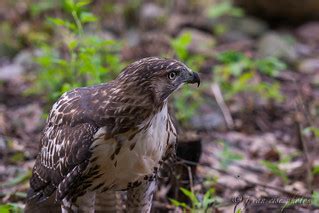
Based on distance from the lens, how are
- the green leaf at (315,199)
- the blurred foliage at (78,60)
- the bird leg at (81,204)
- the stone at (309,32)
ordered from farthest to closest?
the stone at (309,32) → the blurred foliage at (78,60) → the green leaf at (315,199) → the bird leg at (81,204)

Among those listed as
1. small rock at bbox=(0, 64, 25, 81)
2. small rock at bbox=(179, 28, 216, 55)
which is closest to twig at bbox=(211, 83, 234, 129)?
small rock at bbox=(179, 28, 216, 55)

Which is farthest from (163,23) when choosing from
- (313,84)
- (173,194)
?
(173,194)

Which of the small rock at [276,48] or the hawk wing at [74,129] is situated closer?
the hawk wing at [74,129]

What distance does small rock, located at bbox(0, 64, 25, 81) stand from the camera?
10.1 metres

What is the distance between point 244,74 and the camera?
8.45 meters

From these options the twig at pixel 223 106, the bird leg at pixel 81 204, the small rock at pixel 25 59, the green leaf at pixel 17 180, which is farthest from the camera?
the small rock at pixel 25 59

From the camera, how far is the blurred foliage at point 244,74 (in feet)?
23.0

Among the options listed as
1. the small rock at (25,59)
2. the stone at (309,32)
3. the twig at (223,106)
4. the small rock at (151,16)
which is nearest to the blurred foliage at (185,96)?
the twig at (223,106)

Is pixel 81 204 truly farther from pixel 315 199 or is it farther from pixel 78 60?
pixel 78 60

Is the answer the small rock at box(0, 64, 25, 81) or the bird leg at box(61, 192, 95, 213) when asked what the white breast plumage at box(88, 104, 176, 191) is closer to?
the bird leg at box(61, 192, 95, 213)

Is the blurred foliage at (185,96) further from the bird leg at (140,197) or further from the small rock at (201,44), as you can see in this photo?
the small rock at (201,44)

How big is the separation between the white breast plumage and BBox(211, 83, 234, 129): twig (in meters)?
4.17

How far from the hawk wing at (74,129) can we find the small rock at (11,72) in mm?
5615

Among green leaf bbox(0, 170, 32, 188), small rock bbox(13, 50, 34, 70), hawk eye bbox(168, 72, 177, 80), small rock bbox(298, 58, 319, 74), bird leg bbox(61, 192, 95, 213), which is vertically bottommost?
small rock bbox(298, 58, 319, 74)
